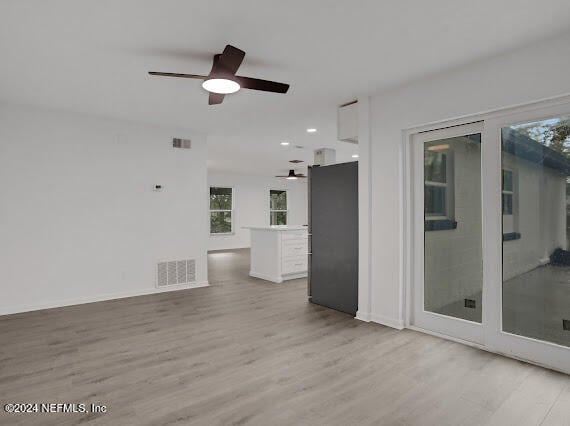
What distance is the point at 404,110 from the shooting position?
3717mm

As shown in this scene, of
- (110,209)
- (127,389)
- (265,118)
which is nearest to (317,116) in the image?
(265,118)

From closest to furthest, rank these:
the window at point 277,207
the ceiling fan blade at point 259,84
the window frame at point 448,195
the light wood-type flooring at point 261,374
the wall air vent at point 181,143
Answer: the light wood-type flooring at point 261,374 → the ceiling fan blade at point 259,84 → the window frame at point 448,195 → the wall air vent at point 181,143 → the window at point 277,207

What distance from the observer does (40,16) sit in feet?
8.04

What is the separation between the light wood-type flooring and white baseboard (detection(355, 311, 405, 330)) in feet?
0.37

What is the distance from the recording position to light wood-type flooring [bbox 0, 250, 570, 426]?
7.13 ft

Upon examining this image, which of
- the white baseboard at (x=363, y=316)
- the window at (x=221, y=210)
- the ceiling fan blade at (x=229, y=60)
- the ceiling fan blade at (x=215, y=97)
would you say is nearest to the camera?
the ceiling fan blade at (x=229, y=60)

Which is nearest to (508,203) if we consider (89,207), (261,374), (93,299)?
(261,374)

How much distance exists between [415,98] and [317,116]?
5.43ft

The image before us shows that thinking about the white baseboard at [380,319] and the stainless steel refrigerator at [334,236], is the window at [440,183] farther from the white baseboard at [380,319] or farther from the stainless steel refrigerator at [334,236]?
the white baseboard at [380,319]

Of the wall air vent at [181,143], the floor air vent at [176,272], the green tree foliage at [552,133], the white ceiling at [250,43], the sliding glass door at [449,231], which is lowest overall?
the floor air vent at [176,272]

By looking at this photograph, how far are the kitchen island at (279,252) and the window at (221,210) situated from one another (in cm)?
517

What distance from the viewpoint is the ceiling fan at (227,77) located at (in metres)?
2.67

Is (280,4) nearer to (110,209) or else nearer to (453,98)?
(453,98)

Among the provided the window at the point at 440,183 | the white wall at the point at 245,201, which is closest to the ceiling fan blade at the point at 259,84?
the window at the point at 440,183
